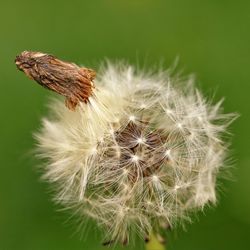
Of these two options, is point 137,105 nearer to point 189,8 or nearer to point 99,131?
point 99,131

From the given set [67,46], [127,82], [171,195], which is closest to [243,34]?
[67,46]

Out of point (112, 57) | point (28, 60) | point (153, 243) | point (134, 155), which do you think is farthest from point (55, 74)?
point (112, 57)

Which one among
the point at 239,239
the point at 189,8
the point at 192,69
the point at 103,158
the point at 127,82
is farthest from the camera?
the point at 189,8

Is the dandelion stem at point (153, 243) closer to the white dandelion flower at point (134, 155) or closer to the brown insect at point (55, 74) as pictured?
the white dandelion flower at point (134, 155)

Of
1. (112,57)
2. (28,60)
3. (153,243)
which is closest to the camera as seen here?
(28,60)

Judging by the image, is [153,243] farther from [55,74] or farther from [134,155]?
[55,74]

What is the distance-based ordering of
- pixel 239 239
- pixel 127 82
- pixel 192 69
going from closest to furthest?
pixel 127 82, pixel 239 239, pixel 192 69
